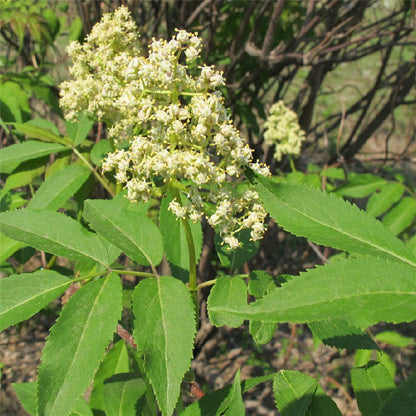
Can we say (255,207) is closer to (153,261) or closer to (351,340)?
(153,261)

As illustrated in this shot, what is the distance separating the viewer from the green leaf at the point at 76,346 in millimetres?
986

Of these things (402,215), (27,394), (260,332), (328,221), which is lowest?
(27,394)

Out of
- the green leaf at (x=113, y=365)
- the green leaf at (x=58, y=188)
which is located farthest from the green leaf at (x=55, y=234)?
the green leaf at (x=113, y=365)

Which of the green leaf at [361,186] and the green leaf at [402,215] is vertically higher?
the green leaf at [361,186]

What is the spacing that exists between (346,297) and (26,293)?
865mm

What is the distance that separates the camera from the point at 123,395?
5.01ft

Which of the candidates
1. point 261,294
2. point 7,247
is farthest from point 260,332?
point 7,247

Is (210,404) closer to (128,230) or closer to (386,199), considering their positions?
(128,230)

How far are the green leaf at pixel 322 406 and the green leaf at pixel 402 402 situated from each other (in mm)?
512

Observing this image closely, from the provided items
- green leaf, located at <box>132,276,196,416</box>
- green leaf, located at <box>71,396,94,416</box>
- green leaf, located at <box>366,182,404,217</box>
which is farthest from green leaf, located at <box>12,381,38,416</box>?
green leaf, located at <box>366,182,404,217</box>

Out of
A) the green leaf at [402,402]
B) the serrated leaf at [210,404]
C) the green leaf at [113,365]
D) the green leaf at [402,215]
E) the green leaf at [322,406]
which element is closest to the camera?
the green leaf at [402,402]

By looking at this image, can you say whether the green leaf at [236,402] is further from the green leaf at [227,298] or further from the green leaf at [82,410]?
the green leaf at [82,410]

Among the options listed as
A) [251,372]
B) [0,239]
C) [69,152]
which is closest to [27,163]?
[69,152]

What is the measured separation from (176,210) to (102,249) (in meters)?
0.30
